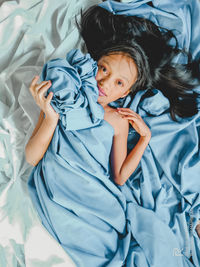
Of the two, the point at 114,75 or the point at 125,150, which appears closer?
the point at 114,75

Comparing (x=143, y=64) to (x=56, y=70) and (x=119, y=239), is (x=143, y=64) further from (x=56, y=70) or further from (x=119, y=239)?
(x=119, y=239)

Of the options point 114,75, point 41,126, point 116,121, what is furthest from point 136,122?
point 41,126

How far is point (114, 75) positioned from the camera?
86 cm

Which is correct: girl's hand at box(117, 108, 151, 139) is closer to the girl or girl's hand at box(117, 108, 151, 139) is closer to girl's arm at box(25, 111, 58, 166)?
the girl

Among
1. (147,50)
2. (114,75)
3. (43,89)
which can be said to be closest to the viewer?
(43,89)

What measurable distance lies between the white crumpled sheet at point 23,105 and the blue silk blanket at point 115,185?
0.18 ft

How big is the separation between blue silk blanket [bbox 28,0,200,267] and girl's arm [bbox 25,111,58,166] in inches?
0.8

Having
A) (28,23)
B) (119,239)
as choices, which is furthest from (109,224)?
(28,23)

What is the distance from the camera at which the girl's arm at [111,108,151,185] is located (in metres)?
0.96

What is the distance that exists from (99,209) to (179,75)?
0.53 metres

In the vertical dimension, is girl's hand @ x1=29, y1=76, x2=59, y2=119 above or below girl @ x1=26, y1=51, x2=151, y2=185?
above

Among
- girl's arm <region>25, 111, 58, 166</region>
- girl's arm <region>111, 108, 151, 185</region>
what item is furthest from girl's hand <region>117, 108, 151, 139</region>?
girl's arm <region>25, 111, 58, 166</region>

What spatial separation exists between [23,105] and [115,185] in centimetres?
39

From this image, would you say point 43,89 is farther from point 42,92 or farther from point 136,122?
point 136,122
